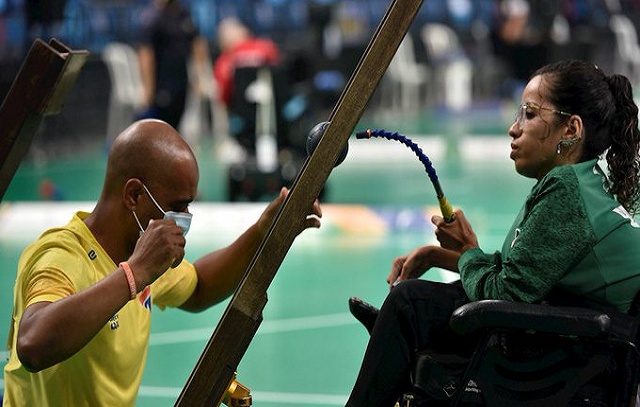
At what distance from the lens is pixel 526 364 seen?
12.2 feet

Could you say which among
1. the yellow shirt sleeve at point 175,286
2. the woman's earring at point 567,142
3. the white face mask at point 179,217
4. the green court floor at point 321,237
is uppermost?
the woman's earring at point 567,142

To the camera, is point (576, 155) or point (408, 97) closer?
point (576, 155)

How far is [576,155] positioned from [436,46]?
18877mm

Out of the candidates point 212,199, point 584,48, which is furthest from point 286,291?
point 584,48

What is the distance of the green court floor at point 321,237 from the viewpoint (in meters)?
6.62

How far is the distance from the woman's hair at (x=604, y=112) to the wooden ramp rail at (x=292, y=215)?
0.65m

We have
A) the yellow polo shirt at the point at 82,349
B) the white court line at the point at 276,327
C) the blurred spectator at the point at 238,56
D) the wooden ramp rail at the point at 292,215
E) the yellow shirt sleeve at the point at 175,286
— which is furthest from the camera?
the blurred spectator at the point at 238,56

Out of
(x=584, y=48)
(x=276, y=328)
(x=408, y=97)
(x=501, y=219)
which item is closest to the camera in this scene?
(x=276, y=328)

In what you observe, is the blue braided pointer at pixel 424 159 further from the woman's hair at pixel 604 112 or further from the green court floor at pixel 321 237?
the green court floor at pixel 321 237

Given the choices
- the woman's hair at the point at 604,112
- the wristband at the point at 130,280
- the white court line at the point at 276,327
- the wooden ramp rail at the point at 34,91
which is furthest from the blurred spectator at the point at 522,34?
the wristband at the point at 130,280

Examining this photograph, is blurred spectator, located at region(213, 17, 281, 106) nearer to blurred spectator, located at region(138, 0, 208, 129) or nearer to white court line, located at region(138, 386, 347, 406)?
blurred spectator, located at region(138, 0, 208, 129)

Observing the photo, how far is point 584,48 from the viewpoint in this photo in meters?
20.4

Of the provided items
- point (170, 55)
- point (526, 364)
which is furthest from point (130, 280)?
point (170, 55)

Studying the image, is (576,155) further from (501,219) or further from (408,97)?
(408,97)
